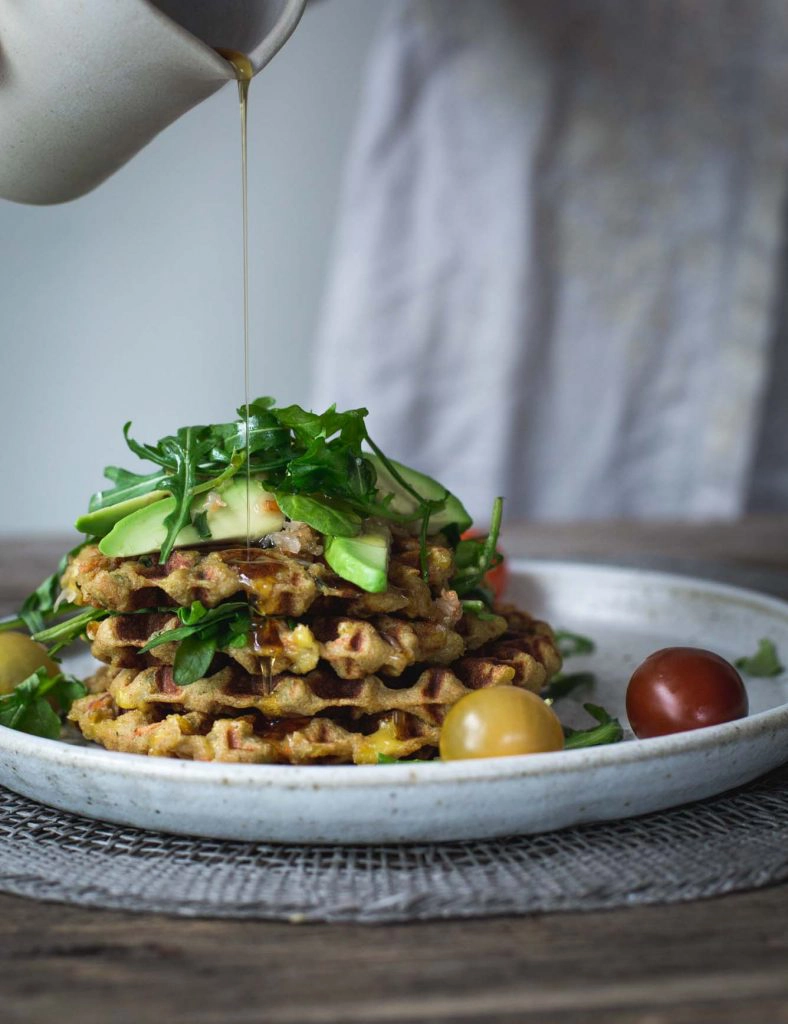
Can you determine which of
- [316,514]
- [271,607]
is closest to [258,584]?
[271,607]

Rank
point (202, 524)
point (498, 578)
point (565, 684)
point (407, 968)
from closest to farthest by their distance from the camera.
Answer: point (407, 968)
point (202, 524)
point (565, 684)
point (498, 578)

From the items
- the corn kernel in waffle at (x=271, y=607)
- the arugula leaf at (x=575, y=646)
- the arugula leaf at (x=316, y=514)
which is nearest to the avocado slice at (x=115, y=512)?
the corn kernel in waffle at (x=271, y=607)

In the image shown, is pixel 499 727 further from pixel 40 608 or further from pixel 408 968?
pixel 40 608

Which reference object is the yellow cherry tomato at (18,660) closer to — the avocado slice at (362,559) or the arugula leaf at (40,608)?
the arugula leaf at (40,608)

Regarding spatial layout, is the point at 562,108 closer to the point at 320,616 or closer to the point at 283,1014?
the point at 320,616

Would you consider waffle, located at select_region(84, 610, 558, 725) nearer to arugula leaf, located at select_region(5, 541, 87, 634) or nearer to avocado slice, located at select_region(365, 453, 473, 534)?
avocado slice, located at select_region(365, 453, 473, 534)

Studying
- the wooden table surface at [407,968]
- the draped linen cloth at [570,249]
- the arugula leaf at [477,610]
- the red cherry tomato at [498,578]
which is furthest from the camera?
the draped linen cloth at [570,249]
